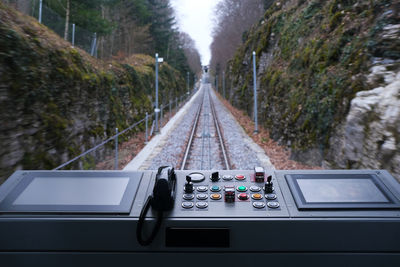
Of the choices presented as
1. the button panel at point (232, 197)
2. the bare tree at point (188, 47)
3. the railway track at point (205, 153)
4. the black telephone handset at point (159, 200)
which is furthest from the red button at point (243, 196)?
the bare tree at point (188, 47)

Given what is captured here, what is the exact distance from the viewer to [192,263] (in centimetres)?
148

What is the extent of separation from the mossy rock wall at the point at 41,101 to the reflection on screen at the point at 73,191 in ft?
14.5

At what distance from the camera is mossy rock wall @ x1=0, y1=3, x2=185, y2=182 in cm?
568

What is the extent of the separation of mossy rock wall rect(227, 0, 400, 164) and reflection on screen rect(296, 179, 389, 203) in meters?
5.81

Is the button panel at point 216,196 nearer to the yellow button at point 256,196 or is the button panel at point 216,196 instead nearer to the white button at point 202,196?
the white button at point 202,196

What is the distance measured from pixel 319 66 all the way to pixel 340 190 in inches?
406

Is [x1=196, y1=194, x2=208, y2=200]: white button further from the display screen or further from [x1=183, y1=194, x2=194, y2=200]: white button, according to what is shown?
the display screen

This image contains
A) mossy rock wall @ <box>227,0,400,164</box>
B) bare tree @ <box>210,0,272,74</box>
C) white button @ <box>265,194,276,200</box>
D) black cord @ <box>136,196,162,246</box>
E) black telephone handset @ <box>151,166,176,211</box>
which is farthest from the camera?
bare tree @ <box>210,0,272,74</box>

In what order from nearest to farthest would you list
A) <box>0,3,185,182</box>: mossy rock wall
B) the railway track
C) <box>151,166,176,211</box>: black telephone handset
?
<box>151,166,176,211</box>: black telephone handset, <box>0,3,185,182</box>: mossy rock wall, the railway track

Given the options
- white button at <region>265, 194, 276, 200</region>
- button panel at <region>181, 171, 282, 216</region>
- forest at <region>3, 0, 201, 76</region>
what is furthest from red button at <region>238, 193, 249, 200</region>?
forest at <region>3, 0, 201, 76</region>

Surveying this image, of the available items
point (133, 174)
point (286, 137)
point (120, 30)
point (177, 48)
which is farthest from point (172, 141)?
point (177, 48)

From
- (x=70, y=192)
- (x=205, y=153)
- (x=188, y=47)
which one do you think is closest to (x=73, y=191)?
(x=70, y=192)

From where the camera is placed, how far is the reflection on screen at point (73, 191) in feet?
5.24

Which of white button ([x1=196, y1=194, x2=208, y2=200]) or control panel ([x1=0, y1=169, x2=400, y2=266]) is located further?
white button ([x1=196, y1=194, x2=208, y2=200])
